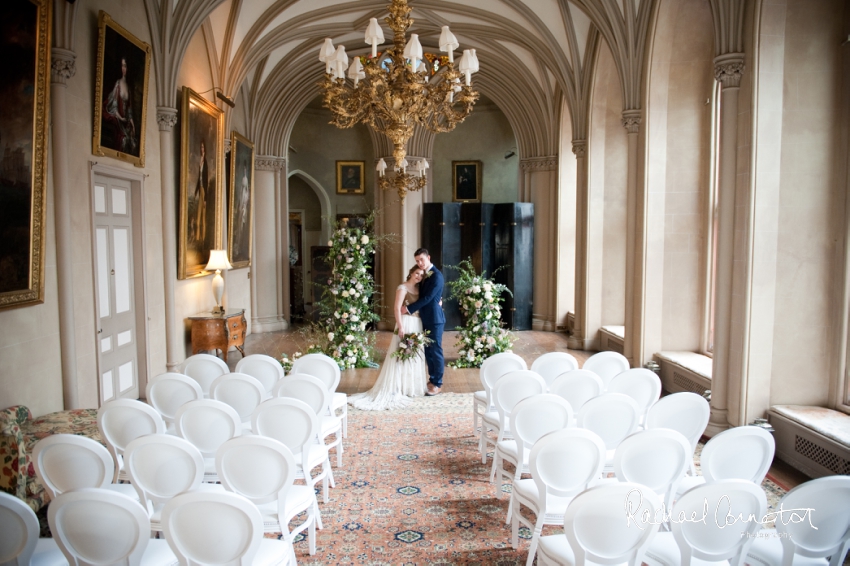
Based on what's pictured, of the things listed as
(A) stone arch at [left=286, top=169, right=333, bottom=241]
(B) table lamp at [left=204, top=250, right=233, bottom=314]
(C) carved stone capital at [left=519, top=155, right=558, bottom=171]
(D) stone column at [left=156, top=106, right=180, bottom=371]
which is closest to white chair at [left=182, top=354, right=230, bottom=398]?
(D) stone column at [left=156, top=106, right=180, bottom=371]

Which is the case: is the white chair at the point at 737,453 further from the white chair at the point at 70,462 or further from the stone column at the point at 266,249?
the stone column at the point at 266,249

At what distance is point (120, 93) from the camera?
664 cm

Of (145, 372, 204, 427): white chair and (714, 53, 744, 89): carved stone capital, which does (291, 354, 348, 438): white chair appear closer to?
(145, 372, 204, 427): white chair

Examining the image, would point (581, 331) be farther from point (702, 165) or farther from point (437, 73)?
point (437, 73)

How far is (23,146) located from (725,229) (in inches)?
247

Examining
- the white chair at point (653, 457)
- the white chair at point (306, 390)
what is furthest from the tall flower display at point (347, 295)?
the white chair at point (653, 457)

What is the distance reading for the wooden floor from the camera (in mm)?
5266

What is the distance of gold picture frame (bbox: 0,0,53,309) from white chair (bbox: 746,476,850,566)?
529cm

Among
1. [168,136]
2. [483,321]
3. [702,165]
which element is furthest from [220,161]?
[702,165]

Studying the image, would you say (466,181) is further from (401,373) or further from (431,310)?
(401,373)

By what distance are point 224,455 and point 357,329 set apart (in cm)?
632

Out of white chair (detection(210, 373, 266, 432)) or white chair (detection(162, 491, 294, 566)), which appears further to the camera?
white chair (detection(210, 373, 266, 432))

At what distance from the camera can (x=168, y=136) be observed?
7973 millimetres

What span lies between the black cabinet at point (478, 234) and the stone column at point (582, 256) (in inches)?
119
